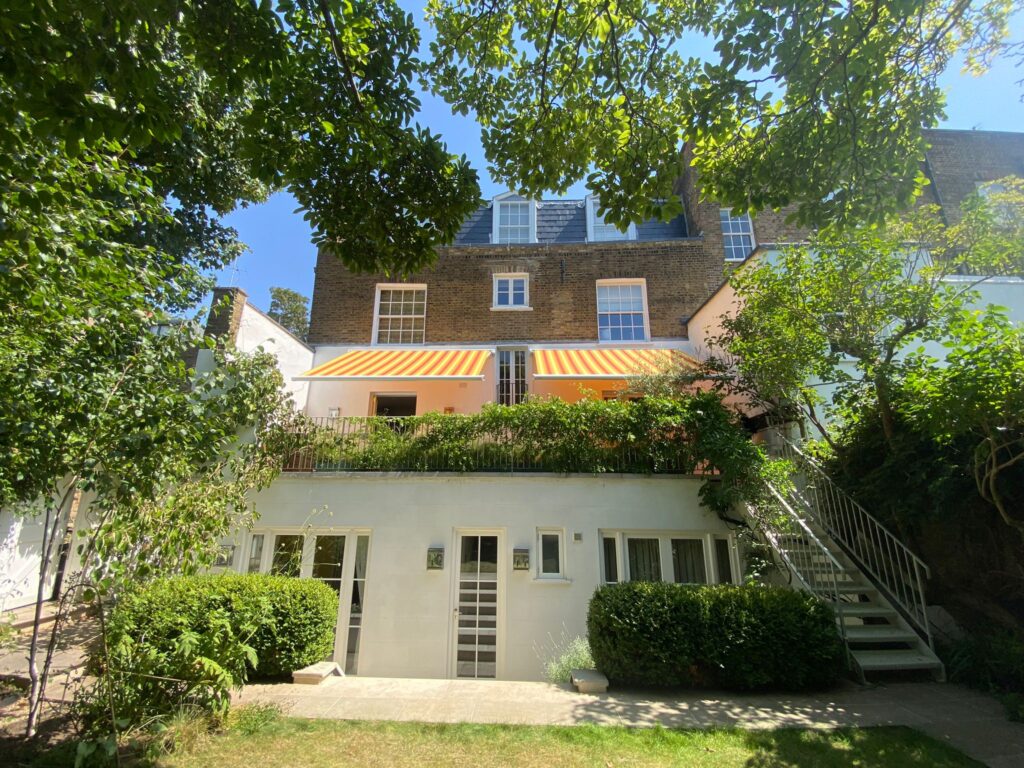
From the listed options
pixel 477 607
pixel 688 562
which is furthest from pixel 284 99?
pixel 688 562

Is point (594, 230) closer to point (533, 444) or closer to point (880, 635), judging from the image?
point (533, 444)

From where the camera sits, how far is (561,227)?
19.8m

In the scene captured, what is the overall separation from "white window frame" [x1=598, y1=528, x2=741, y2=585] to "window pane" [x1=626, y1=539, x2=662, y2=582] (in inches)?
2.8

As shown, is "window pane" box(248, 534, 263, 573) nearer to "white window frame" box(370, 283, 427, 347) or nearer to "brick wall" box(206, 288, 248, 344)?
"brick wall" box(206, 288, 248, 344)

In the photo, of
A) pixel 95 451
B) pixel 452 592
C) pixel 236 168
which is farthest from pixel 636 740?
pixel 236 168

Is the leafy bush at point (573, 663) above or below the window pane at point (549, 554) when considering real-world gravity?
below

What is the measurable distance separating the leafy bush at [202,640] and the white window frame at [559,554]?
4156 mm

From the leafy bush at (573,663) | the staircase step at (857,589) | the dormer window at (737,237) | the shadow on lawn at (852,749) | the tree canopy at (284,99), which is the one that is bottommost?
the shadow on lawn at (852,749)

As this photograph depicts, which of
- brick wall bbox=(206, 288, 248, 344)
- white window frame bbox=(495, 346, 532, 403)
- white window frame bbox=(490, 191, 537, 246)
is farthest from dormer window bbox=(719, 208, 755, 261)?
brick wall bbox=(206, 288, 248, 344)

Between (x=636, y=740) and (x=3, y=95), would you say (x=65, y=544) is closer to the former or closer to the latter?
(x=3, y=95)

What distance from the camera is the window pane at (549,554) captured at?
36.3 ft

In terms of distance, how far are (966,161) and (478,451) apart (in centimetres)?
2094

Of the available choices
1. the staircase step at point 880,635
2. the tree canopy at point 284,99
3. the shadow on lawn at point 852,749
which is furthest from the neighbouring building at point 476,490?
the shadow on lawn at point 852,749

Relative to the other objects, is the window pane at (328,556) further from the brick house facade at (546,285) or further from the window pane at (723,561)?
the window pane at (723,561)
